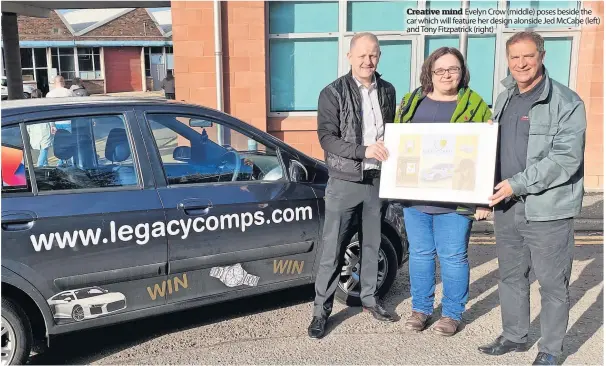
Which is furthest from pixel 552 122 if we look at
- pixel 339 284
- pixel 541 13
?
pixel 541 13

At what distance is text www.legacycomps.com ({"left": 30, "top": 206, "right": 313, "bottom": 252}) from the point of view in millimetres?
2932

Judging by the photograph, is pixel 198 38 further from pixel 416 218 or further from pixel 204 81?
pixel 416 218

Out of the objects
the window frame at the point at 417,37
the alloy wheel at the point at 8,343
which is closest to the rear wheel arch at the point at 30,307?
the alloy wheel at the point at 8,343

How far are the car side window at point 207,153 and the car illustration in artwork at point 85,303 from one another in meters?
0.75

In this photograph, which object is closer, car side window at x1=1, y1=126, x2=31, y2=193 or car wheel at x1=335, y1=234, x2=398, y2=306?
car side window at x1=1, y1=126, x2=31, y2=193

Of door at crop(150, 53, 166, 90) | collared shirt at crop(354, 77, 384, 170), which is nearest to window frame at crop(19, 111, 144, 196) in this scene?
collared shirt at crop(354, 77, 384, 170)

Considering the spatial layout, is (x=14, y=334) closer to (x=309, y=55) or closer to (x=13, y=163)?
(x=13, y=163)

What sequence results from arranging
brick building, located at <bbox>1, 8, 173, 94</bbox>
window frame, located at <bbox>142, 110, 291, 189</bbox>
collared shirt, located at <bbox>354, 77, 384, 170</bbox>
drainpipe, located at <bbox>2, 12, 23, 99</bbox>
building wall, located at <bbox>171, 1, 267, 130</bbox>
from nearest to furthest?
window frame, located at <bbox>142, 110, 291, 189</bbox>, collared shirt, located at <bbox>354, 77, 384, 170</bbox>, building wall, located at <bbox>171, 1, 267, 130</bbox>, drainpipe, located at <bbox>2, 12, 23, 99</bbox>, brick building, located at <bbox>1, 8, 173, 94</bbox>

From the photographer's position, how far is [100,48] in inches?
1459

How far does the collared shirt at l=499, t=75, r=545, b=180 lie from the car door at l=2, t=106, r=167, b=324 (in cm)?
202

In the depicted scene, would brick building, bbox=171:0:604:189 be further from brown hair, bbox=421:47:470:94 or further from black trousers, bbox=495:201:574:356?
black trousers, bbox=495:201:574:356

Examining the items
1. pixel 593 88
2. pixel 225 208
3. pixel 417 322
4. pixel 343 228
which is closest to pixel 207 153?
pixel 225 208

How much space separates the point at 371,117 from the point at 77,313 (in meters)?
2.11

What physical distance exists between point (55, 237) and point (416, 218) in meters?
2.14
